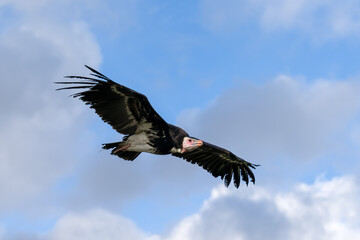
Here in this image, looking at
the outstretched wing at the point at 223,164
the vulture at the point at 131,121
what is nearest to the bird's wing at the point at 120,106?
the vulture at the point at 131,121

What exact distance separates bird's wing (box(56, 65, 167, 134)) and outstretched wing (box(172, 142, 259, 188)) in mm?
3506

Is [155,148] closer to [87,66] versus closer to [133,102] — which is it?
[133,102]

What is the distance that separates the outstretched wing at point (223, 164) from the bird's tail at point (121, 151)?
2.94 metres

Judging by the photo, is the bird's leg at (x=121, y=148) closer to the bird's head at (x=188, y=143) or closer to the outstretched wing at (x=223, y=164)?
the bird's head at (x=188, y=143)

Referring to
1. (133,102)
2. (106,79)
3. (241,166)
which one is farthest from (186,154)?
(106,79)

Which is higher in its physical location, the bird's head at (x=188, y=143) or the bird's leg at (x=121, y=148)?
the bird's head at (x=188, y=143)

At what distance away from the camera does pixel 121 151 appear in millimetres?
15562

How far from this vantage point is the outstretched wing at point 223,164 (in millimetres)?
18375

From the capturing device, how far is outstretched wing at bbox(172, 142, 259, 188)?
18375 mm

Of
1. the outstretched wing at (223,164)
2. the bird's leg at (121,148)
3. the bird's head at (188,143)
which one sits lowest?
the bird's leg at (121,148)

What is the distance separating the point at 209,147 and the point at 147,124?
12.0 ft

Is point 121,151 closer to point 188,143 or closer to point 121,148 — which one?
point 121,148

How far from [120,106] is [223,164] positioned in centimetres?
552

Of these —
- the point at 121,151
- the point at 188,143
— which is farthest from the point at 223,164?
the point at 121,151
